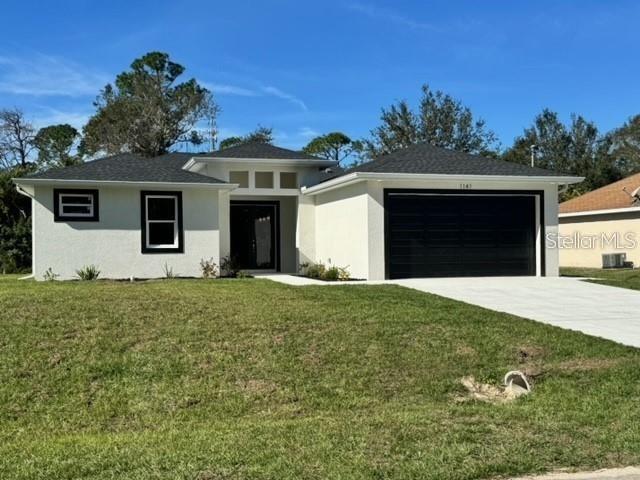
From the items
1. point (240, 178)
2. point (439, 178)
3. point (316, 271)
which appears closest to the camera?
point (439, 178)

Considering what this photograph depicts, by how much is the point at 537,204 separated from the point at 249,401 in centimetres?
1331

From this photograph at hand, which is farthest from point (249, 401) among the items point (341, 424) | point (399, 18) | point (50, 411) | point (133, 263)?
point (399, 18)

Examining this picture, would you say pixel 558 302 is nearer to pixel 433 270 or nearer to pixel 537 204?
pixel 433 270

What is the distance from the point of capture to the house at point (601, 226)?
80.2ft

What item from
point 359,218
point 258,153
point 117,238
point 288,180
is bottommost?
point 117,238

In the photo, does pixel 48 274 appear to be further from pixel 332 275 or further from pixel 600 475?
pixel 600 475

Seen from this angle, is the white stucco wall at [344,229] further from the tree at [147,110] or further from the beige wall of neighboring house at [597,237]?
the tree at [147,110]

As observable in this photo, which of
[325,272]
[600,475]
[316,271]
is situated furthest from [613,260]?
[600,475]

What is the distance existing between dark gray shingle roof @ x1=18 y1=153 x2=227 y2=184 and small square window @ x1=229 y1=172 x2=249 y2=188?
2144mm

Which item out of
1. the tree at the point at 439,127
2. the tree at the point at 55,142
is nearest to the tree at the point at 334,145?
the tree at the point at 439,127

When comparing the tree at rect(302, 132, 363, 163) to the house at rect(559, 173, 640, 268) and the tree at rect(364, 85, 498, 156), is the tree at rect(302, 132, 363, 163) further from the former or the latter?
the house at rect(559, 173, 640, 268)

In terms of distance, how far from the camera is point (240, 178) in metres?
20.8

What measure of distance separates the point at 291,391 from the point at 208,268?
37.6 feet

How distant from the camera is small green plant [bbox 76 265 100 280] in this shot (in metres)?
17.1
